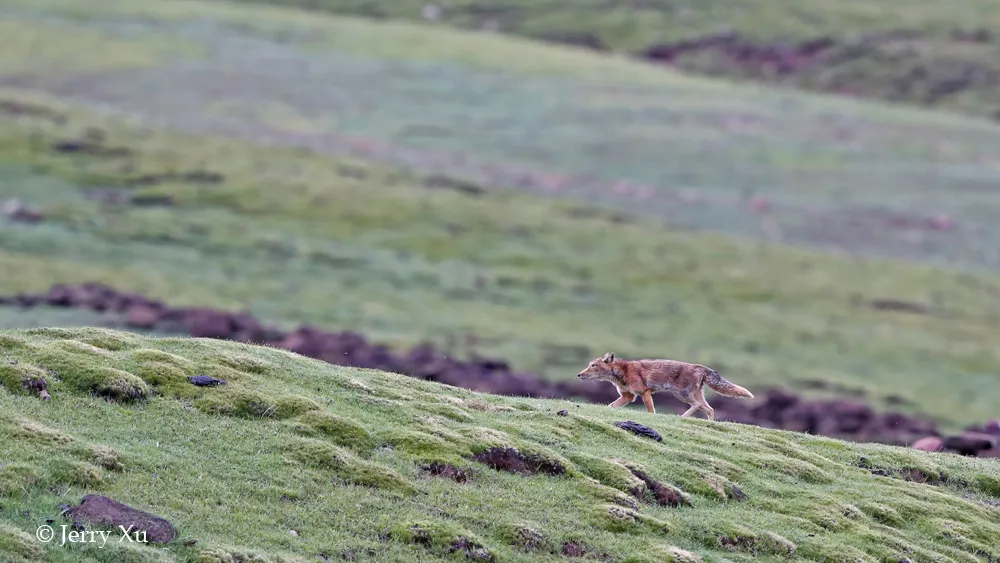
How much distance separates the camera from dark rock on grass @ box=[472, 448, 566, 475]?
2488 centimetres

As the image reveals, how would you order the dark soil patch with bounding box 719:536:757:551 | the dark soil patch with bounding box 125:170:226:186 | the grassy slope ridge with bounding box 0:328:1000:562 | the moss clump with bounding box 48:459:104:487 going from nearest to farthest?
the moss clump with bounding box 48:459:104:487, the grassy slope ridge with bounding box 0:328:1000:562, the dark soil patch with bounding box 719:536:757:551, the dark soil patch with bounding box 125:170:226:186

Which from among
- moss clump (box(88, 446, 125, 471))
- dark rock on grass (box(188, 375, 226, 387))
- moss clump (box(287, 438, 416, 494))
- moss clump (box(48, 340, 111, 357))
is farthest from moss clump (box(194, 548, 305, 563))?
moss clump (box(48, 340, 111, 357))

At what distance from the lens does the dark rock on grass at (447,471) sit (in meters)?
24.0

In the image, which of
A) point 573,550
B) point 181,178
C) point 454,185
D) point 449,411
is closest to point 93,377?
point 449,411

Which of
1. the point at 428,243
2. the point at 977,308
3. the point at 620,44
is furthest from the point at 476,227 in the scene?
the point at 620,44

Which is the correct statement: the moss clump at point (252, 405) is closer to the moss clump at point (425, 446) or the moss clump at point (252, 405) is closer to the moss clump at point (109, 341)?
the moss clump at point (425, 446)

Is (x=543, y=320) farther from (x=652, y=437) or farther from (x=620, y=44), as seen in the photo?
(x=620, y=44)

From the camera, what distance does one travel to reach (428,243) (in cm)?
8494

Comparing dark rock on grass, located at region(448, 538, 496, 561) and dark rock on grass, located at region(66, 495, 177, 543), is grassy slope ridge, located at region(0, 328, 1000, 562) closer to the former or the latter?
dark rock on grass, located at region(448, 538, 496, 561)

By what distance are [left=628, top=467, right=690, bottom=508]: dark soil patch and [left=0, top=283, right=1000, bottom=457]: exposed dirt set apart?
28565 mm

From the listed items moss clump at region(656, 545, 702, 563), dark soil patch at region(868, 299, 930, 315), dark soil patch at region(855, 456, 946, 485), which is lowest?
dark soil patch at region(868, 299, 930, 315)

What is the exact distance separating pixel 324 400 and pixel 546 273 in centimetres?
5517

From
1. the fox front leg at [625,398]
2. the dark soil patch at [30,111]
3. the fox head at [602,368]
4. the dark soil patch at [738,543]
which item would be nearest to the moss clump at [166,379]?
the fox head at [602,368]

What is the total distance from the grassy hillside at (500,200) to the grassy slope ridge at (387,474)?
111 feet
